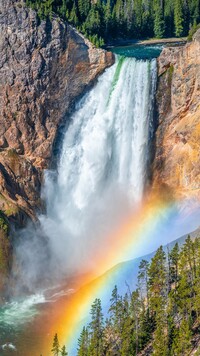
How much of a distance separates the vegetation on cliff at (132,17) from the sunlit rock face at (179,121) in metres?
14.8

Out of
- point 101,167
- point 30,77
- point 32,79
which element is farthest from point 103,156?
point 30,77

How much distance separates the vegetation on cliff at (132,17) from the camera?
8156 centimetres

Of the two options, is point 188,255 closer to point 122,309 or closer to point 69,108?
point 122,309

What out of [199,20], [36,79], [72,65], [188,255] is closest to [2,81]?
[36,79]

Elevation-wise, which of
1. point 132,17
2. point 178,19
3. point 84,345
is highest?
point 132,17

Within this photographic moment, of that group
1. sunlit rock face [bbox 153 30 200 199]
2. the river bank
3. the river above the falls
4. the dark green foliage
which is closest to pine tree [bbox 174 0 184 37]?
the river bank

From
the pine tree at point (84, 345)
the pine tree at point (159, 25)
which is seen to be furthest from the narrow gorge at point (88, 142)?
the pine tree at point (159, 25)

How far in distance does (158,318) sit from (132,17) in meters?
60.6

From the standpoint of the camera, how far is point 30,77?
65938mm

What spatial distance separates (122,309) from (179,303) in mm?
4454

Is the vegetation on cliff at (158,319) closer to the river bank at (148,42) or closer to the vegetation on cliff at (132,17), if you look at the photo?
the vegetation on cliff at (132,17)

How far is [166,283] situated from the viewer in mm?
46469

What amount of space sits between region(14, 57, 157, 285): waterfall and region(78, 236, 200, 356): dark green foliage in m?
17.5

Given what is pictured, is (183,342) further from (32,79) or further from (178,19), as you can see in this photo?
(178,19)
